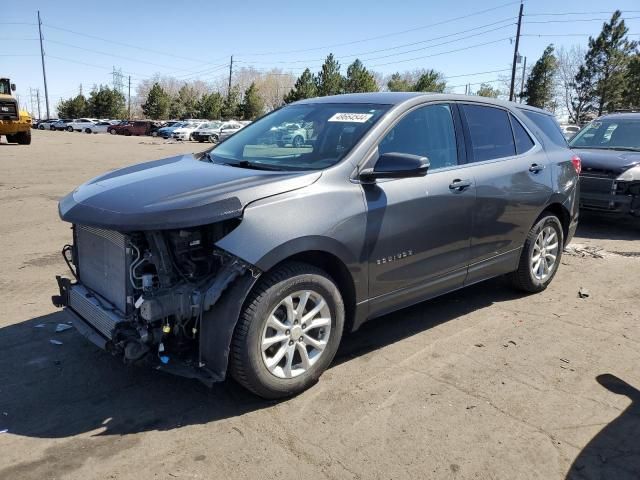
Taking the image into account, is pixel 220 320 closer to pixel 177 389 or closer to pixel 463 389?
pixel 177 389

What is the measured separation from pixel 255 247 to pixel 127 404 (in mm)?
1285

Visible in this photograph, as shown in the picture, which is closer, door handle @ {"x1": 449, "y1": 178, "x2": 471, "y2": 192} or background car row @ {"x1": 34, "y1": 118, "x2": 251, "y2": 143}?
door handle @ {"x1": 449, "y1": 178, "x2": 471, "y2": 192}

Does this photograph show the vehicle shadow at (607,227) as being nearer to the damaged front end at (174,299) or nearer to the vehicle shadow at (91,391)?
the vehicle shadow at (91,391)

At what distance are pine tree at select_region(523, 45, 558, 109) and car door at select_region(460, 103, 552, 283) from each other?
51.2m

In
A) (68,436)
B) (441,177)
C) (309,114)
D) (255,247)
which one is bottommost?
(68,436)

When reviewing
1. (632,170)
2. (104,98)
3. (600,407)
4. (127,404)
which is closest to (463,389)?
(600,407)

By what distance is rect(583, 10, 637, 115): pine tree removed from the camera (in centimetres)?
5069

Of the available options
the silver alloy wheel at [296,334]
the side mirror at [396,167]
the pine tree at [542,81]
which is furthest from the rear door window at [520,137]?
the pine tree at [542,81]

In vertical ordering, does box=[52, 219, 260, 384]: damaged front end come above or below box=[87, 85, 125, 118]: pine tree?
below

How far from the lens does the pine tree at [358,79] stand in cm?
5950

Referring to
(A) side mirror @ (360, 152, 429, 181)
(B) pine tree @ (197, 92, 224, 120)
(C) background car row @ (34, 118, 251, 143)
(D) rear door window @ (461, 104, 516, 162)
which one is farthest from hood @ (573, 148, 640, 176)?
(B) pine tree @ (197, 92, 224, 120)

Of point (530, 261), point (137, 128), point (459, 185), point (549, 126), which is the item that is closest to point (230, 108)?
point (137, 128)

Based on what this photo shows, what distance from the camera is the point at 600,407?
337cm

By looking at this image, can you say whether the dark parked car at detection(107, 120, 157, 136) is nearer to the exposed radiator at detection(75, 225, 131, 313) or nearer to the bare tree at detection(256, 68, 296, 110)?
the exposed radiator at detection(75, 225, 131, 313)
